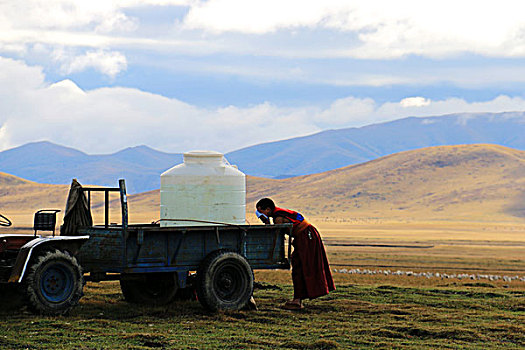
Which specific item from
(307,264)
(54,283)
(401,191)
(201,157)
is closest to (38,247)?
(54,283)

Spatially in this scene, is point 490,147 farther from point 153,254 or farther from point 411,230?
point 153,254

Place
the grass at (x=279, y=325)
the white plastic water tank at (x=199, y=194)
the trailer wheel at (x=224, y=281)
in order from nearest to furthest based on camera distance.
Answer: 1. the grass at (x=279, y=325)
2. the trailer wheel at (x=224, y=281)
3. the white plastic water tank at (x=199, y=194)

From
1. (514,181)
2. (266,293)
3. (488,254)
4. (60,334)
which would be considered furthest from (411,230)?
(60,334)

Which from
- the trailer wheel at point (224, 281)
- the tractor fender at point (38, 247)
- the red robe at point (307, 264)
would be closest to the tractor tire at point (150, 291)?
the trailer wheel at point (224, 281)

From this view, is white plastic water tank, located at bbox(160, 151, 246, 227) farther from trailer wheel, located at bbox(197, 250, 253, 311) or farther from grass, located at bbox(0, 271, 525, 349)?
grass, located at bbox(0, 271, 525, 349)

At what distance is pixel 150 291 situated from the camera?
13.5m

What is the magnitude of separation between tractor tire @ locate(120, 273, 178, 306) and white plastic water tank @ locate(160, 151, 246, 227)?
137 centimetres

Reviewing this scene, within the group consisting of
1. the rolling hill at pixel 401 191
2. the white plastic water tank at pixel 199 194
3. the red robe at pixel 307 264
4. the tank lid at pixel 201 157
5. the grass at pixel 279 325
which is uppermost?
the rolling hill at pixel 401 191

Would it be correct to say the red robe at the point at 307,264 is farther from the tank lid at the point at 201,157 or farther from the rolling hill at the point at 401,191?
the rolling hill at the point at 401,191

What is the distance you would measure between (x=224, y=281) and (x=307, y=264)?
153 centimetres

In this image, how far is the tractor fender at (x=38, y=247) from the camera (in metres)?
10.7

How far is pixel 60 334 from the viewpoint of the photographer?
9.89 metres

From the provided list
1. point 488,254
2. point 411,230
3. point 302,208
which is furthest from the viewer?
point 302,208

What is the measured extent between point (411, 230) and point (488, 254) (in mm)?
38740
